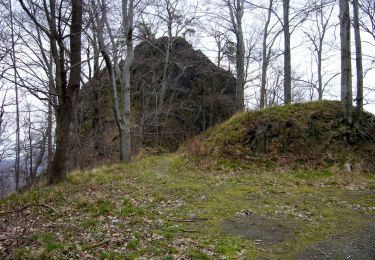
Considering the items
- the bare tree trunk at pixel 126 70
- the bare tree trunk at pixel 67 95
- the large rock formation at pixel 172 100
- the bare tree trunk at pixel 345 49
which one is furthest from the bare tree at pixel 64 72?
the large rock formation at pixel 172 100

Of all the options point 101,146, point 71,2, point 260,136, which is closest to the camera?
point 71,2

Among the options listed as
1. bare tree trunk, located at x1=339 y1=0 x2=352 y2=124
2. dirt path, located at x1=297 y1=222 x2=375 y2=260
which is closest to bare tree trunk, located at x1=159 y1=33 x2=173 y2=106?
bare tree trunk, located at x1=339 y1=0 x2=352 y2=124

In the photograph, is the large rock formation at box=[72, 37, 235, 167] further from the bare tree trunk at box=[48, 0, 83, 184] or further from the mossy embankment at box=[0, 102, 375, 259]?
the mossy embankment at box=[0, 102, 375, 259]

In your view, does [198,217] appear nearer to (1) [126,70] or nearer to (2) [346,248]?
(2) [346,248]

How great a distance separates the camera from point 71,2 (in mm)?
9047

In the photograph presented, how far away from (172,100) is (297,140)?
14.4 m

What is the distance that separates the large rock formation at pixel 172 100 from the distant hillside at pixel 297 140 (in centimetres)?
905

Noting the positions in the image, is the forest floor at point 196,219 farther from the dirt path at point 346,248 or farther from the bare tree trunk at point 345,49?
the bare tree trunk at point 345,49

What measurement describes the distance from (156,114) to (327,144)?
1218 cm

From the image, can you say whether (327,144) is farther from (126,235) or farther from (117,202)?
(126,235)

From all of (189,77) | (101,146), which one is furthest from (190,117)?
(101,146)

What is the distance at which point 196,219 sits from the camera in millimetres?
6301

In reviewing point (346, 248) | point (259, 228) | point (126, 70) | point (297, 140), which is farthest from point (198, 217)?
point (126, 70)

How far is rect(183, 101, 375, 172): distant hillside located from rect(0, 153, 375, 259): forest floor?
120 centimetres
